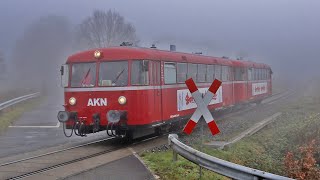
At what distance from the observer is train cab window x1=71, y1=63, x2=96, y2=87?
1351cm

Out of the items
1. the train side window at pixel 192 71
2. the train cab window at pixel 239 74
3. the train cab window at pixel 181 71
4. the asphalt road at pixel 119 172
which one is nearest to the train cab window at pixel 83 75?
the train cab window at pixel 181 71

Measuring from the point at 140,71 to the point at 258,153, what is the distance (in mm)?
4004

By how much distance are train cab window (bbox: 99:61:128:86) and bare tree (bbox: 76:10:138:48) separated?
43.3 meters

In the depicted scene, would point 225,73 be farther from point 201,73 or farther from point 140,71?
point 140,71

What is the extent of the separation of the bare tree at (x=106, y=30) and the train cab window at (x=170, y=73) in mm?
41891

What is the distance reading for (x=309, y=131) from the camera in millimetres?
14836

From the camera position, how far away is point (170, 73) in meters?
14.9

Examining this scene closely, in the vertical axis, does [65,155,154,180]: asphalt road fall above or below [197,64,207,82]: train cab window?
below

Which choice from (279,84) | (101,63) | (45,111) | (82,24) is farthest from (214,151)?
(279,84)

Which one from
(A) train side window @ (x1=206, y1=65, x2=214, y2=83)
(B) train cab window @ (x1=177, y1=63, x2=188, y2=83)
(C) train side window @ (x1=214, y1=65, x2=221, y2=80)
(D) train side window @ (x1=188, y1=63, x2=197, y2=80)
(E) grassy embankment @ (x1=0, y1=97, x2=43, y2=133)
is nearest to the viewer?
(B) train cab window @ (x1=177, y1=63, x2=188, y2=83)

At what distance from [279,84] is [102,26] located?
2661 centimetres

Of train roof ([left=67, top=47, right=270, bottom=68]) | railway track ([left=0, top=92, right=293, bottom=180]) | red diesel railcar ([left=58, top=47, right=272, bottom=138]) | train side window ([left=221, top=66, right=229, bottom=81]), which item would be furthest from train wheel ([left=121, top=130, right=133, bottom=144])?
train side window ([left=221, top=66, right=229, bottom=81])

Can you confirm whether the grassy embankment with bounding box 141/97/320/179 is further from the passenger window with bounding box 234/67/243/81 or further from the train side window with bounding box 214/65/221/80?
the passenger window with bounding box 234/67/243/81

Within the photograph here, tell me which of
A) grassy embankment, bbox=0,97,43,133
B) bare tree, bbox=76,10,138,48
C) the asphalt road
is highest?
bare tree, bbox=76,10,138,48
